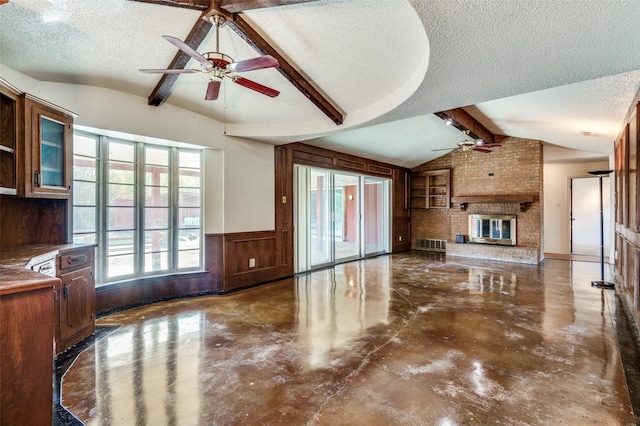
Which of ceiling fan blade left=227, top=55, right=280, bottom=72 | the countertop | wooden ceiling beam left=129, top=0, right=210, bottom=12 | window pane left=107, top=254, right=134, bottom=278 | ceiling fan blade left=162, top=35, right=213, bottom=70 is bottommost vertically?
window pane left=107, top=254, right=134, bottom=278

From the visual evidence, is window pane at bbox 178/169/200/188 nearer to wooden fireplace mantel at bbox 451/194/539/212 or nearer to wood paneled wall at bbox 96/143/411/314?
wood paneled wall at bbox 96/143/411/314

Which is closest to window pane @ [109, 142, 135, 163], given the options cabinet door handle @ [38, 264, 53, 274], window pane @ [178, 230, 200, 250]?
window pane @ [178, 230, 200, 250]

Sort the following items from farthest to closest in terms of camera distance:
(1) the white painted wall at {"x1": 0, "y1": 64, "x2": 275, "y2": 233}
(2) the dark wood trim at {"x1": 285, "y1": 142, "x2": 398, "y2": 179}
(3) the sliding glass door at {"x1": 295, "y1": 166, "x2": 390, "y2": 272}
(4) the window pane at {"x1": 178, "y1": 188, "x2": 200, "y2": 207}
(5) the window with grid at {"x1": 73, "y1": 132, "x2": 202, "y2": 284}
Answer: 1. (3) the sliding glass door at {"x1": 295, "y1": 166, "x2": 390, "y2": 272}
2. (2) the dark wood trim at {"x1": 285, "y1": 142, "x2": 398, "y2": 179}
3. (4) the window pane at {"x1": 178, "y1": 188, "x2": 200, "y2": 207}
4. (5) the window with grid at {"x1": 73, "y1": 132, "x2": 202, "y2": 284}
5. (1) the white painted wall at {"x1": 0, "y1": 64, "x2": 275, "y2": 233}

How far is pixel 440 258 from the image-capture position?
26.7ft

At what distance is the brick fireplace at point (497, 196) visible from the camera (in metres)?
7.65

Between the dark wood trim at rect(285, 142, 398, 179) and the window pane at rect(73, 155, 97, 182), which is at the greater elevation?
the dark wood trim at rect(285, 142, 398, 179)

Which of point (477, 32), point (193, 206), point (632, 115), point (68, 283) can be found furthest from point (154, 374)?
point (632, 115)

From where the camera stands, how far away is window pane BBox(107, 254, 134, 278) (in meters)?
4.09

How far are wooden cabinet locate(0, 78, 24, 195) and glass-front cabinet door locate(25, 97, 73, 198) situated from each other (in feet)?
0.23

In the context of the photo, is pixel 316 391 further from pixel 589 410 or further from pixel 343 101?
pixel 343 101

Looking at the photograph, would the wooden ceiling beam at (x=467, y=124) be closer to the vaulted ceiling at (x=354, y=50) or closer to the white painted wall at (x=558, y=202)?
the vaulted ceiling at (x=354, y=50)

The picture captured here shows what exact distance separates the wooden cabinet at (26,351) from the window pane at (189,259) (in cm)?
345

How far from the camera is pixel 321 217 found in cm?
693

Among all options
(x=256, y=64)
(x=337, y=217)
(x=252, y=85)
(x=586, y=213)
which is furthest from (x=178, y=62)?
(x=586, y=213)
